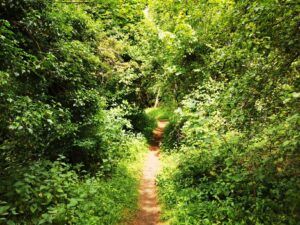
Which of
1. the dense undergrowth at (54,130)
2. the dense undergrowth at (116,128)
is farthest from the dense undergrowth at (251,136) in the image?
the dense undergrowth at (54,130)

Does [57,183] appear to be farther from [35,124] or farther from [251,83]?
[251,83]

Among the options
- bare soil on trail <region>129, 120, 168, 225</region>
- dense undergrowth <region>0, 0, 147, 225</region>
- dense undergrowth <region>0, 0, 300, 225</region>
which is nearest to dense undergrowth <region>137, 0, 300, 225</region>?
dense undergrowth <region>0, 0, 300, 225</region>

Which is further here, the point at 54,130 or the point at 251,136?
the point at 54,130

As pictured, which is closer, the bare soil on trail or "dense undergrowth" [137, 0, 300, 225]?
"dense undergrowth" [137, 0, 300, 225]

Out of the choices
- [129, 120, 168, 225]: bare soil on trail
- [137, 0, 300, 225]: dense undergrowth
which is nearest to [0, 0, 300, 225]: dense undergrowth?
[137, 0, 300, 225]: dense undergrowth

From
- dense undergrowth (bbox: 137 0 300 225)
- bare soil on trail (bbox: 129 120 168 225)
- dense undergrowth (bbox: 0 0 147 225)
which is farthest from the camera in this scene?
bare soil on trail (bbox: 129 120 168 225)

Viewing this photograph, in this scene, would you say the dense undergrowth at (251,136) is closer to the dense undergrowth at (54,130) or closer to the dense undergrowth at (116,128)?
the dense undergrowth at (116,128)

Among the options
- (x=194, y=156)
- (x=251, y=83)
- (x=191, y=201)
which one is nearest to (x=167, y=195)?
(x=191, y=201)

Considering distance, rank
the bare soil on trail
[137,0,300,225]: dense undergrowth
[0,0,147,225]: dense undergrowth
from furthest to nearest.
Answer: the bare soil on trail → [0,0,147,225]: dense undergrowth → [137,0,300,225]: dense undergrowth

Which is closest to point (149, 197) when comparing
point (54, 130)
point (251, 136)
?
point (54, 130)

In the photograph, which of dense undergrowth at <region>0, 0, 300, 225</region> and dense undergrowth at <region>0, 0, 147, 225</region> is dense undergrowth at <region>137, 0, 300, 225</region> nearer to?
dense undergrowth at <region>0, 0, 300, 225</region>

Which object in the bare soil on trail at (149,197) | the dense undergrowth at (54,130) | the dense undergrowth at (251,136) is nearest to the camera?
the dense undergrowth at (251,136)

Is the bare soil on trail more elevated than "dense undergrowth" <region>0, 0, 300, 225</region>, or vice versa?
"dense undergrowth" <region>0, 0, 300, 225</region>

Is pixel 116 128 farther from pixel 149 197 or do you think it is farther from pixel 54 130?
pixel 54 130
